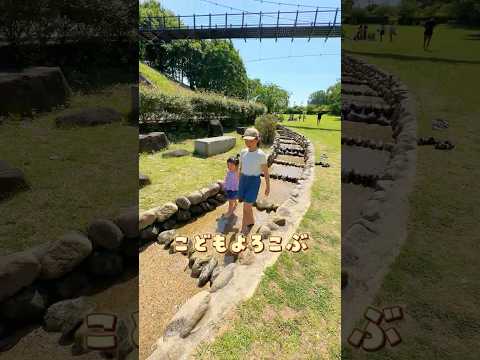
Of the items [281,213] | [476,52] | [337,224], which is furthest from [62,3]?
[476,52]

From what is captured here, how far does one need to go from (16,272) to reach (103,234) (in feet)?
3.10

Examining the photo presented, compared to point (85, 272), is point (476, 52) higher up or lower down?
higher up

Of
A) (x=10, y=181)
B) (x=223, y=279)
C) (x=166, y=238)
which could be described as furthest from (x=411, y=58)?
(x=10, y=181)

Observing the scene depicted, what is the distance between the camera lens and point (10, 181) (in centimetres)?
450

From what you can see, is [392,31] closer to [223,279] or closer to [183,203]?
[183,203]

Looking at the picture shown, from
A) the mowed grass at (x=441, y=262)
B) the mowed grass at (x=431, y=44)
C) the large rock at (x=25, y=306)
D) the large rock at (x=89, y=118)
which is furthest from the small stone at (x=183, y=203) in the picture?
the mowed grass at (x=431, y=44)

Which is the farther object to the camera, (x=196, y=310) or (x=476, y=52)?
(x=476, y=52)

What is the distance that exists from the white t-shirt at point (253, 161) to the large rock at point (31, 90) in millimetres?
7599

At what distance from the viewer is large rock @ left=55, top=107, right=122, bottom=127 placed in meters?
8.11

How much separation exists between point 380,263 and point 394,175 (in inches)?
106

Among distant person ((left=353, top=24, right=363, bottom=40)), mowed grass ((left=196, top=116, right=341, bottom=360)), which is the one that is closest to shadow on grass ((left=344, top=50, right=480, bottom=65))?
distant person ((left=353, top=24, right=363, bottom=40))

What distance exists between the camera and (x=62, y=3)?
1009 cm

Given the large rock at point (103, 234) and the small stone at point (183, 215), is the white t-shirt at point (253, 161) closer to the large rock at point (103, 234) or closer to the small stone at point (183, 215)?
the small stone at point (183, 215)

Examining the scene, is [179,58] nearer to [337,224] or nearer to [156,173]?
[156,173]
